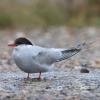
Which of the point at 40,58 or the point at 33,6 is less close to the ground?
the point at 33,6

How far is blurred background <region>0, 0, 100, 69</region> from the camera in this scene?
22.4 metres

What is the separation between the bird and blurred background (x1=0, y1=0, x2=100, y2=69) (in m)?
12.3

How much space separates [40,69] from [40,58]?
0.51ft

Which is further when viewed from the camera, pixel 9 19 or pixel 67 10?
pixel 67 10

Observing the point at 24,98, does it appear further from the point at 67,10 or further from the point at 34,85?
the point at 67,10

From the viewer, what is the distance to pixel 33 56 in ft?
26.0

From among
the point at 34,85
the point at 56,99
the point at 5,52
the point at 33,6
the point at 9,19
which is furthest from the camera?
the point at 33,6

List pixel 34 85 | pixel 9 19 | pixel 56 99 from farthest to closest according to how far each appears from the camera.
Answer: pixel 9 19 → pixel 34 85 → pixel 56 99

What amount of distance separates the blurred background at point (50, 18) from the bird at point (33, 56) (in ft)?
40.3

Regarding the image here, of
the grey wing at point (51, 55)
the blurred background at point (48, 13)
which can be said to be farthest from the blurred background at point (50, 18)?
the grey wing at point (51, 55)

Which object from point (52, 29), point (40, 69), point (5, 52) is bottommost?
point (40, 69)

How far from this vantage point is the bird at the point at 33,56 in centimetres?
787

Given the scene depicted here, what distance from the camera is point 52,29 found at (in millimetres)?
24406

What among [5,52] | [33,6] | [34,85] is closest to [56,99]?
[34,85]
